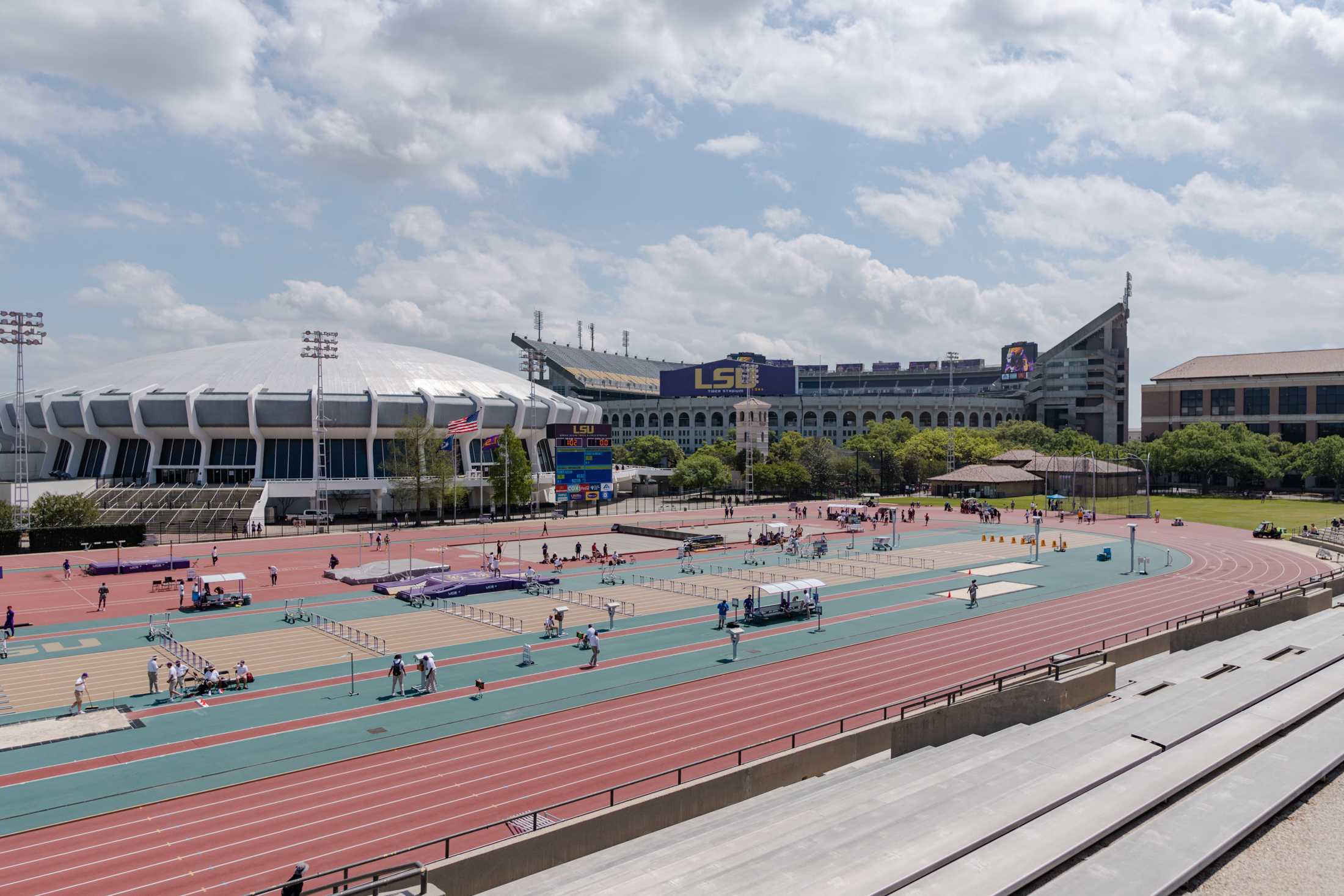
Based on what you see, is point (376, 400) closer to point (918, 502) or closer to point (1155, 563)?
point (918, 502)

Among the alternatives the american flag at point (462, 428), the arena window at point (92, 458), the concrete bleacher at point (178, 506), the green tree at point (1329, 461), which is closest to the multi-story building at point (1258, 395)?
the green tree at point (1329, 461)

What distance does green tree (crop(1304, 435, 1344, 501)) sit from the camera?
89.0 meters

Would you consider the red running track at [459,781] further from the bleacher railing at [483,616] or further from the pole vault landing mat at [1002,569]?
the pole vault landing mat at [1002,569]

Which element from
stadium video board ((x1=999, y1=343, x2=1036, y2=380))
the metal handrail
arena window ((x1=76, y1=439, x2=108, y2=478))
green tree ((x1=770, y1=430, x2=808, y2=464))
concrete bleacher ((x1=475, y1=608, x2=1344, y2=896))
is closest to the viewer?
the metal handrail

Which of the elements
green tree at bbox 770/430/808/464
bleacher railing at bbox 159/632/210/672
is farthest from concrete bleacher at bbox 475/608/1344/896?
green tree at bbox 770/430/808/464

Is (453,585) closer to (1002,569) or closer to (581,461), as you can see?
(1002,569)

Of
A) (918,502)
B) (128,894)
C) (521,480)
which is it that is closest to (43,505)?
(521,480)

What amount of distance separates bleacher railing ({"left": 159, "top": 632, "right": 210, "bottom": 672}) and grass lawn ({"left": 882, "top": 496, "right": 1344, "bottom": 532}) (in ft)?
240

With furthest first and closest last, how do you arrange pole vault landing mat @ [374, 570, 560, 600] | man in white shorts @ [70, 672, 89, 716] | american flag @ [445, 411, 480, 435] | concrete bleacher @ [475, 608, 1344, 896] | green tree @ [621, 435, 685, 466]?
1. green tree @ [621, 435, 685, 466]
2. american flag @ [445, 411, 480, 435]
3. pole vault landing mat @ [374, 570, 560, 600]
4. man in white shorts @ [70, 672, 89, 716]
5. concrete bleacher @ [475, 608, 1344, 896]

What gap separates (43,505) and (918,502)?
8135 cm

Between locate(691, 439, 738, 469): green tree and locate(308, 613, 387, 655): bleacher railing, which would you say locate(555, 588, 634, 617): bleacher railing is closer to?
locate(308, 613, 387, 655): bleacher railing

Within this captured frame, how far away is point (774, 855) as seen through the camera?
11.8m

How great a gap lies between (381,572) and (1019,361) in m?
152

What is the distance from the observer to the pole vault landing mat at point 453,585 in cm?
3966
